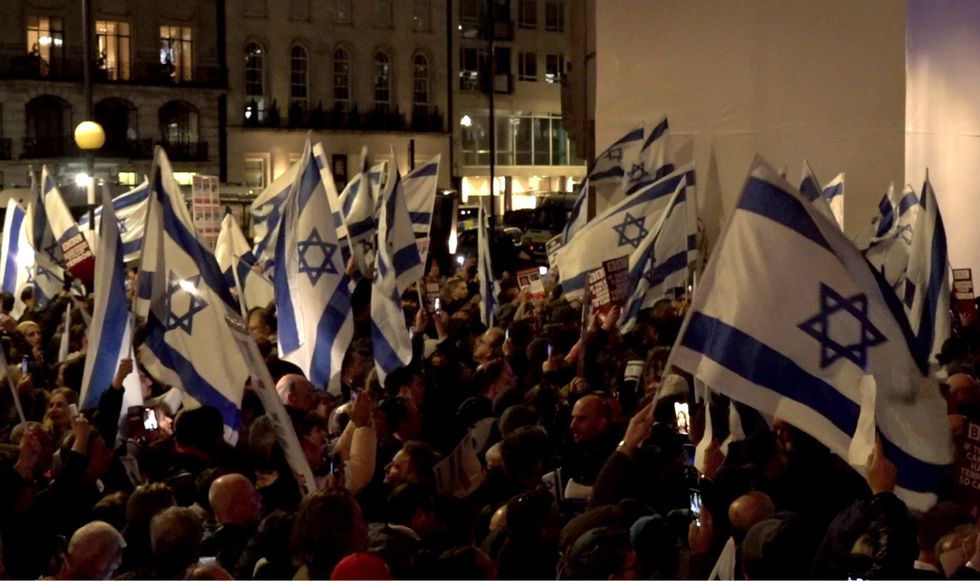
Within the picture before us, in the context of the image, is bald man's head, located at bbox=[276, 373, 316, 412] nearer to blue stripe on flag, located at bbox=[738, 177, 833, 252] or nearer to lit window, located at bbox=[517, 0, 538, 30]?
blue stripe on flag, located at bbox=[738, 177, 833, 252]

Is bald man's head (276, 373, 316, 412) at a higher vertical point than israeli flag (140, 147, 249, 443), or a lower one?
lower

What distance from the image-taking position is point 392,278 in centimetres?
1076

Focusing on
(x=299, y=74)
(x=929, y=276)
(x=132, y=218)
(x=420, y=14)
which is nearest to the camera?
(x=929, y=276)

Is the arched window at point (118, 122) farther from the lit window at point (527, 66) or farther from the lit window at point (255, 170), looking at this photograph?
the lit window at point (527, 66)

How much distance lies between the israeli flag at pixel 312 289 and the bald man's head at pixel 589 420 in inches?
110

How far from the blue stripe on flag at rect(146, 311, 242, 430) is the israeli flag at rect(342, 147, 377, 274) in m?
6.26

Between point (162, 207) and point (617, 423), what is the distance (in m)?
3.30

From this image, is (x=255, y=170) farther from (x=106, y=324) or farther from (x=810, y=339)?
(x=810, y=339)

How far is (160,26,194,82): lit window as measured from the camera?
57.3 meters

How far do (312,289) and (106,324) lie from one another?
2.19 m

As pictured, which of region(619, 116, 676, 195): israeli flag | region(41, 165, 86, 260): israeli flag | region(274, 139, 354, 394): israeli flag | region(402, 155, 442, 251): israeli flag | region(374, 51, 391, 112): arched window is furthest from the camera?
region(374, 51, 391, 112): arched window

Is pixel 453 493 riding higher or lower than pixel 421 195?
lower

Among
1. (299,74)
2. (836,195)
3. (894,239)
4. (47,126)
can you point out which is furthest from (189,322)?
(299,74)

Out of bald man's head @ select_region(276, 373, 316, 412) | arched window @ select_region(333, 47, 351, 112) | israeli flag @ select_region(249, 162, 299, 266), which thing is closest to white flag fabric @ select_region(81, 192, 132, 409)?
bald man's head @ select_region(276, 373, 316, 412)
